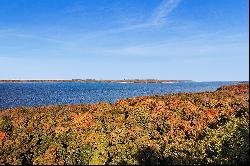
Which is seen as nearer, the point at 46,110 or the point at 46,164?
the point at 46,164

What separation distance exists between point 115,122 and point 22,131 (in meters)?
4.76

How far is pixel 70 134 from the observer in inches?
701

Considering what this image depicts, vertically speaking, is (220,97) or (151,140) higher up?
(220,97)

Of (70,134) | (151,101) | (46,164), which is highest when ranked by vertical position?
(151,101)

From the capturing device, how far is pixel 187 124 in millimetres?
19906

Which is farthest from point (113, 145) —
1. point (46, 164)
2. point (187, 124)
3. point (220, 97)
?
point (220, 97)

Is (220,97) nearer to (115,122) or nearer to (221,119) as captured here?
(221,119)

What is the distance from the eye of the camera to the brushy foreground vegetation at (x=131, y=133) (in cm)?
1650

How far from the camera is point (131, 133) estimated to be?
18.4 m

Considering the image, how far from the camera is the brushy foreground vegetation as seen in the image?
16.5 meters

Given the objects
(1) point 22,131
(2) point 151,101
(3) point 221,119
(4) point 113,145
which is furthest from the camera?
(2) point 151,101

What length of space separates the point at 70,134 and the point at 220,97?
35.2 ft

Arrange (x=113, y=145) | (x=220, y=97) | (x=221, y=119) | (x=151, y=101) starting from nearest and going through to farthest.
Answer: (x=113, y=145) → (x=221, y=119) → (x=151, y=101) → (x=220, y=97)

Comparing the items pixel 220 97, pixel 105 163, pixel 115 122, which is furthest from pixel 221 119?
pixel 105 163
